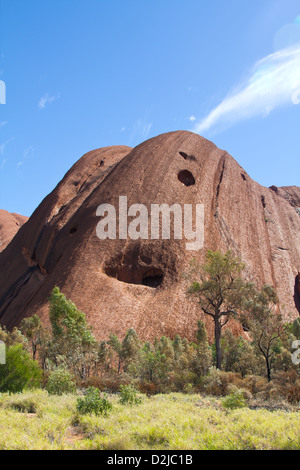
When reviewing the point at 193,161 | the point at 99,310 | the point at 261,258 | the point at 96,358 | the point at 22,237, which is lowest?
the point at 96,358

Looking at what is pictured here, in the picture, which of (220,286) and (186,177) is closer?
(220,286)

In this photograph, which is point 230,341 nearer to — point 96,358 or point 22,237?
point 96,358

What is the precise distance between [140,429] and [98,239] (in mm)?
26149

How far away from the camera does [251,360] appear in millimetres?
16328

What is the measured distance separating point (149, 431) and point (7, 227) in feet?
276

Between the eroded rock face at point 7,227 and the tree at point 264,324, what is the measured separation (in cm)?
6659

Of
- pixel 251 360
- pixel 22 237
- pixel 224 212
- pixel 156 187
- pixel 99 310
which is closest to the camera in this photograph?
pixel 251 360

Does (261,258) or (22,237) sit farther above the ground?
(22,237)

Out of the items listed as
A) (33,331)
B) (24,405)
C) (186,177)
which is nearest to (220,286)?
(24,405)

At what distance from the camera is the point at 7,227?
273 feet

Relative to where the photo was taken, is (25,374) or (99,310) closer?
(25,374)

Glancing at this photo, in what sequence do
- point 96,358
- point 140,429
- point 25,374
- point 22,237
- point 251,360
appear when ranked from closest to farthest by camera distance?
point 140,429 < point 25,374 < point 251,360 < point 96,358 < point 22,237

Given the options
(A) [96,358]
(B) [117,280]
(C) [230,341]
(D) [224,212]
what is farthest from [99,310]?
(D) [224,212]

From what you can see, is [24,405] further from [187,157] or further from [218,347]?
[187,157]
